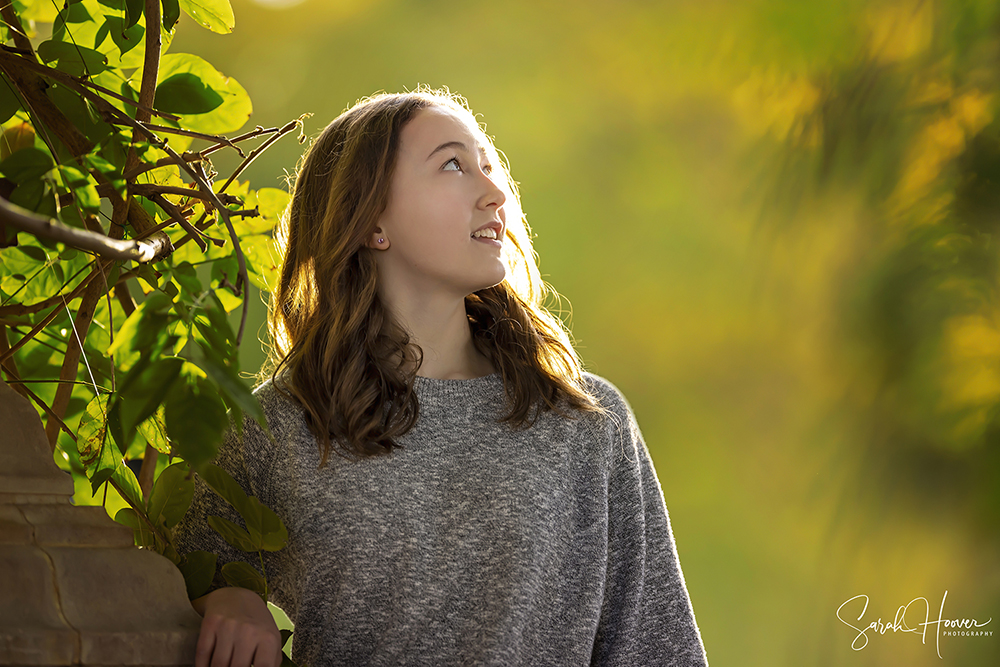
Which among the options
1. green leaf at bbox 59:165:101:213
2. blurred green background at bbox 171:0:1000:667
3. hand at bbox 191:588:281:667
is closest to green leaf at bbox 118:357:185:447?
green leaf at bbox 59:165:101:213

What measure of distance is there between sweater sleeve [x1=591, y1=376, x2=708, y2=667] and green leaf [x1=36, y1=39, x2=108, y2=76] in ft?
2.34

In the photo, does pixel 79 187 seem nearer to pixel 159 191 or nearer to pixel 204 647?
pixel 159 191

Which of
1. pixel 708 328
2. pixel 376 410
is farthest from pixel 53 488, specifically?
pixel 708 328

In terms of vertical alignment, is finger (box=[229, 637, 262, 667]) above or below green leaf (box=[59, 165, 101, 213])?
below

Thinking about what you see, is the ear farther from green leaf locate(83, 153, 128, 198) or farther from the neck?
green leaf locate(83, 153, 128, 198)

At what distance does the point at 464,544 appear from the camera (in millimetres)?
906

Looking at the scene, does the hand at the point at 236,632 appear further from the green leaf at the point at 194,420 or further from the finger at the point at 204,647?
the green leaf at the point at 194,420

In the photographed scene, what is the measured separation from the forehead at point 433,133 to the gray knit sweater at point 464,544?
0.33 m

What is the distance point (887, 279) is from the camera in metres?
2.22

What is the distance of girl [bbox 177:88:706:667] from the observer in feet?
2.89

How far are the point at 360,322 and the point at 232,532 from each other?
443mm

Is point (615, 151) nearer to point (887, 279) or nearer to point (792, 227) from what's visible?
point (792, 227)

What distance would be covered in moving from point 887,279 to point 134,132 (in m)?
2.16

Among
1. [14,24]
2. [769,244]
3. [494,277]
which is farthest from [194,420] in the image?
[769,244]
